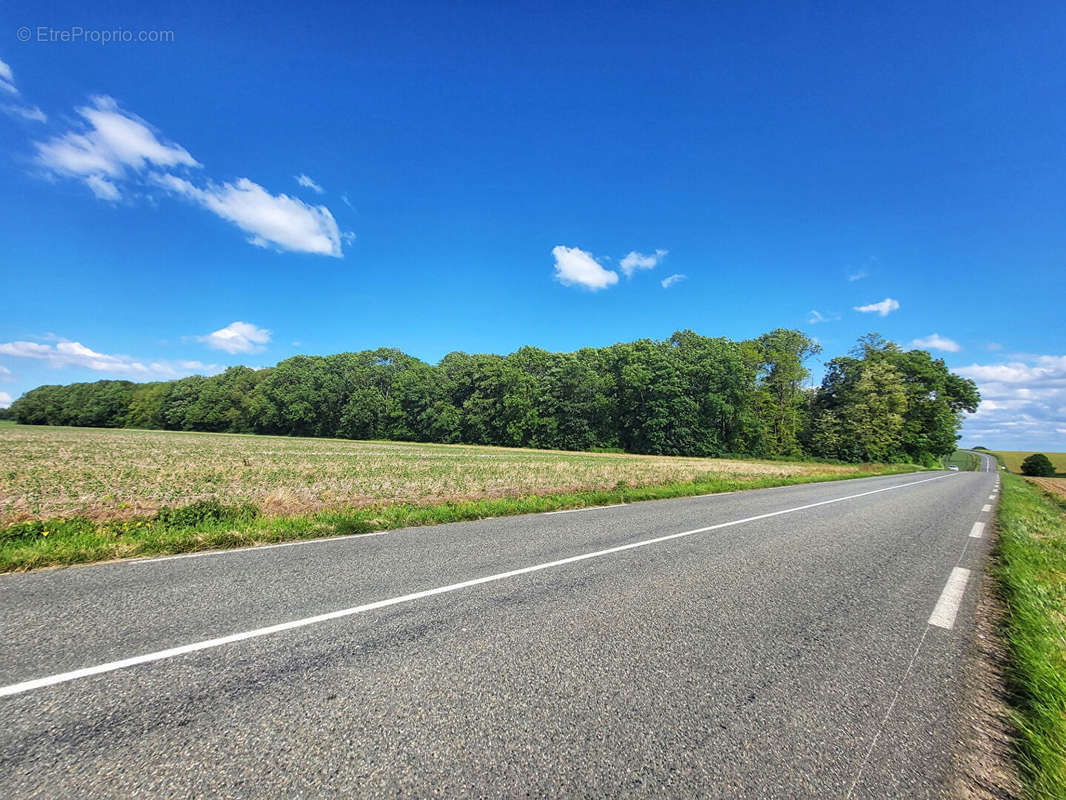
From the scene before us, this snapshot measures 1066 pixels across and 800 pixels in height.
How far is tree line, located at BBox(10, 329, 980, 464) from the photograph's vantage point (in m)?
47.7

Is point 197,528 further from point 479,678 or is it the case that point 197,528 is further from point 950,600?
point 950,600

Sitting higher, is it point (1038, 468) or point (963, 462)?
point (1038, 468)

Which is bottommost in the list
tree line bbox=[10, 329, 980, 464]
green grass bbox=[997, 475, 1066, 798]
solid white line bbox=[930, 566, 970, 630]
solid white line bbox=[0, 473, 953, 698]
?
solid white line bbox=[0, 473, 953, 698]

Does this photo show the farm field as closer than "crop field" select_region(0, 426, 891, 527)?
Yes

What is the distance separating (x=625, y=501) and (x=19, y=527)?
11653 mm

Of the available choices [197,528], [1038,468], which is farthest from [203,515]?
[1038,468]

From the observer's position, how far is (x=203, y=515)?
7.25 metres

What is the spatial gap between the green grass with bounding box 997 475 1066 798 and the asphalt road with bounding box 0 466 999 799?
0.30 meters

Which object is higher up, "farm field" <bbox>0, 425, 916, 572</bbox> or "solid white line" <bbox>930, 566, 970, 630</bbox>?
"solid white line" <bbox>930, 566, 970, 630</bbox>

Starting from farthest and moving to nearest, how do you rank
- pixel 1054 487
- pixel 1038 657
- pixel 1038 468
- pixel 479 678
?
pixel 1038 468, pixel 1054 487, pixel 1038 657, pixel 479 678

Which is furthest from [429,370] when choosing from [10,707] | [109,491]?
[10,707]

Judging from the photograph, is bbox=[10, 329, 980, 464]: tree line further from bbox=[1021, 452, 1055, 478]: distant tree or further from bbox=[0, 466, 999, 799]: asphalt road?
bbox=[0, 466, 999, 799]: asphalt road

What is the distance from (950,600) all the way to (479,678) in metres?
5.22

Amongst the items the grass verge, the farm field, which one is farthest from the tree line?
the grass verge
